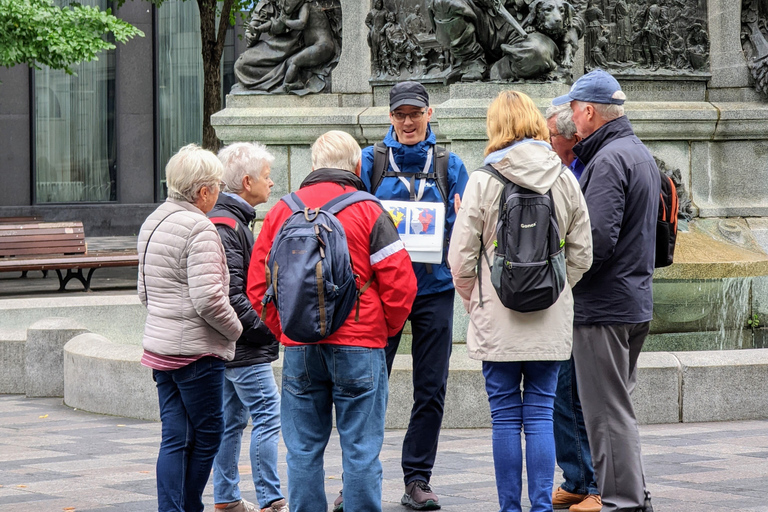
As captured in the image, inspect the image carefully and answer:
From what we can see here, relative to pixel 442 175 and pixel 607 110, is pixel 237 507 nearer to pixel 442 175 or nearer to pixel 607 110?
pixel 442 175

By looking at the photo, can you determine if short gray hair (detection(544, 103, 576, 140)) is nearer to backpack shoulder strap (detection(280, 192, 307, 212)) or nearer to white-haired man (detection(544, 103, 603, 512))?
white-haired man (detection(544, 103, 603, 512))

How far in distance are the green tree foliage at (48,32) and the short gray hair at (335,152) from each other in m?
13.9

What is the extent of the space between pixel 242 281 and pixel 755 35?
6499 millimetres

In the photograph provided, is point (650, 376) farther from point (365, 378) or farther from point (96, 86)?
point (96, 86)

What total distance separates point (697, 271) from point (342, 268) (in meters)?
5.04

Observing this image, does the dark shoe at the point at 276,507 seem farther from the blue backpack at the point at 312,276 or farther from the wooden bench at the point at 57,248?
the wooden bench at the point at 57,248

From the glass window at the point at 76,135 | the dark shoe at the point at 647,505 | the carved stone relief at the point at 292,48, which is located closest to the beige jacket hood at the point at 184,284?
the dark shoe at the point at 647,505

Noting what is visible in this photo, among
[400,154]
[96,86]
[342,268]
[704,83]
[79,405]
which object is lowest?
[79,405]

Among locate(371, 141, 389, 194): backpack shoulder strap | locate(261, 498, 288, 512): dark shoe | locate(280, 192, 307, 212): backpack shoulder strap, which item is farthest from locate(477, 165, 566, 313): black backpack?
locate(261, 498, 288, 512): dark shoe

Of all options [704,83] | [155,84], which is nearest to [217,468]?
[704,83]

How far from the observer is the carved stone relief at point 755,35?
993cm

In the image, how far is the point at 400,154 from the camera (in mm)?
5750

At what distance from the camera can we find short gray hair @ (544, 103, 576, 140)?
561cm

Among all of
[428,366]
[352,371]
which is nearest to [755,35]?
[428,366]
